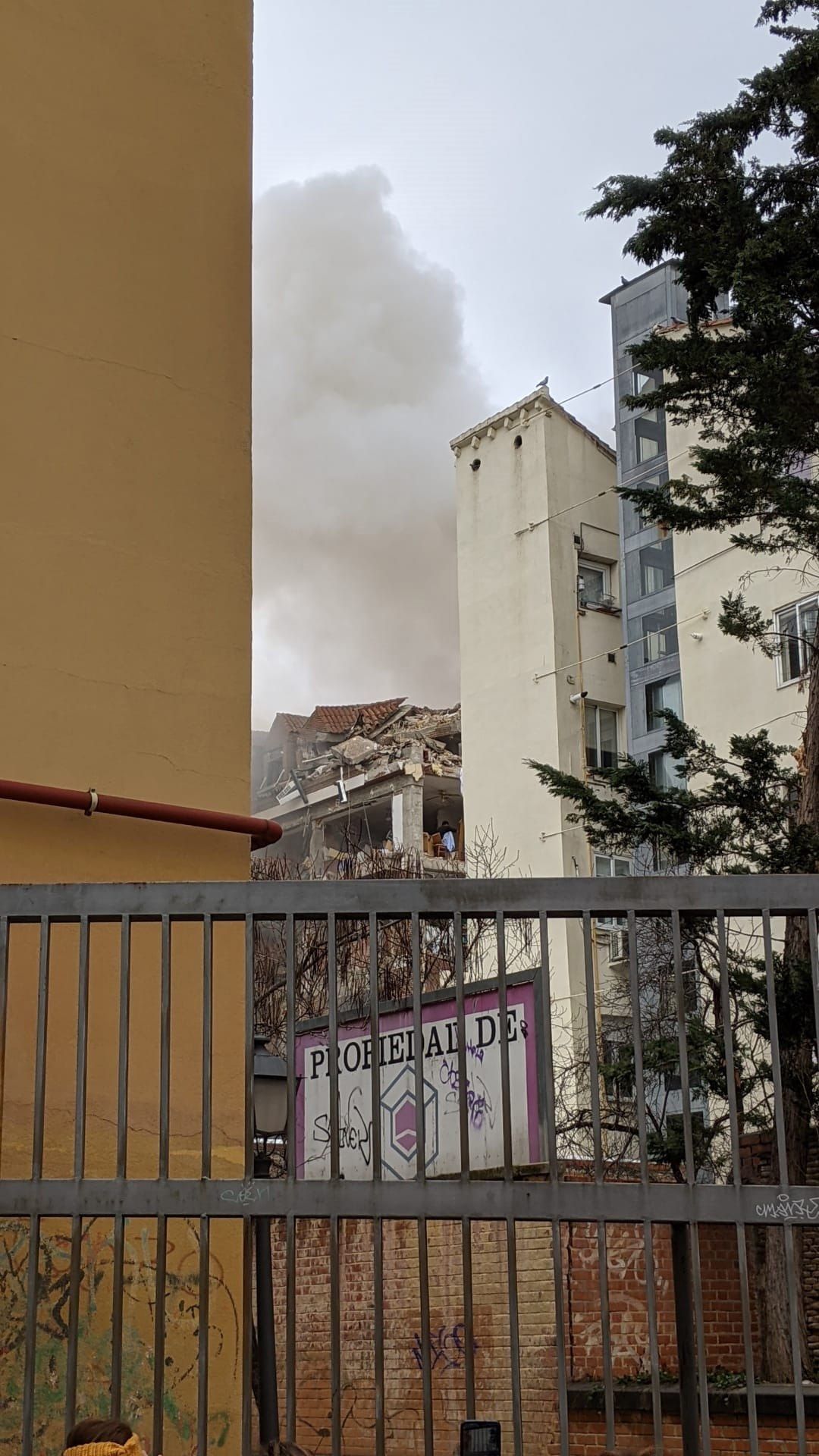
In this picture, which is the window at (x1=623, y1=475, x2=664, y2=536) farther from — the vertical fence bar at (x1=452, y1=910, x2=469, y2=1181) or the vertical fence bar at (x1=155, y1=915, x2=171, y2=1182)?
the vertical fence bar at (x1=155, y1=915, x2=171, y2=1182)

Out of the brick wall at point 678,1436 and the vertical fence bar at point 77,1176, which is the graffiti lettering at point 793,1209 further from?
the brick wall at point 678,1436

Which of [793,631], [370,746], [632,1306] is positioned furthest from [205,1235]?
[370,746]

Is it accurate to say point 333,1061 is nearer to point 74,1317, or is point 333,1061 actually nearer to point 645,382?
point 74,1317

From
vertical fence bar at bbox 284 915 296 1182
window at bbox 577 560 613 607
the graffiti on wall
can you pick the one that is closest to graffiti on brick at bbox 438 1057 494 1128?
the graffiti on wall

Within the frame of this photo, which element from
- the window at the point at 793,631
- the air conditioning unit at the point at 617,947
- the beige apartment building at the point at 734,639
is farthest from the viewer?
the air conditioning unit at the point at 617,947

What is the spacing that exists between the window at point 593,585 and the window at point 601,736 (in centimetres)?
266

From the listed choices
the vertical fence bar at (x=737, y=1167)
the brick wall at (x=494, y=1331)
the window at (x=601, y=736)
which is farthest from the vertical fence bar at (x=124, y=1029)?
the window at (x=601, y=736)

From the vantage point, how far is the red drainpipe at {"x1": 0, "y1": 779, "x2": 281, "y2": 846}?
25.5 feet

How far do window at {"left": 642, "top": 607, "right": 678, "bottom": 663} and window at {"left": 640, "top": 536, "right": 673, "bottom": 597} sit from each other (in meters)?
0.57

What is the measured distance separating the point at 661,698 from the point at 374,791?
14374mm

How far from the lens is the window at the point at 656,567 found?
120 feet

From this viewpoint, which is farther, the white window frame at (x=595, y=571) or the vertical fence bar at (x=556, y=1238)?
the white window frame at (x=595, y=571)

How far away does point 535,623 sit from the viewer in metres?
39.1

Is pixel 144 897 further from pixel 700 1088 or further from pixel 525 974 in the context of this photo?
pixel 700 1088
